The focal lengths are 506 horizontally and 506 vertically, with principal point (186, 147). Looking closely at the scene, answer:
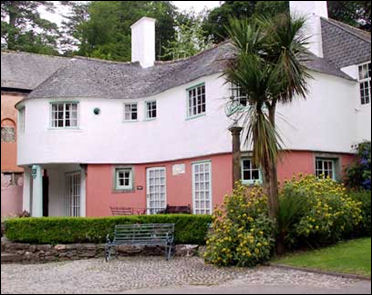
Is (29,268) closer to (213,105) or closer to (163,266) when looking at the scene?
(163,266)

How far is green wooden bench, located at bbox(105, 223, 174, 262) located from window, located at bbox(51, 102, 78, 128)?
7.59 m

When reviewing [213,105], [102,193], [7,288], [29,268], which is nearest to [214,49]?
[213,105]

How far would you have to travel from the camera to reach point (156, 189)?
68.9 ft

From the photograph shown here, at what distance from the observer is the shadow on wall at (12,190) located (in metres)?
26.0

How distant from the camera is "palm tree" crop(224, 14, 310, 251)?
40.1 ft

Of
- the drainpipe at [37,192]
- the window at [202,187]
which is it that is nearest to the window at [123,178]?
the drainpipe at [37,192]

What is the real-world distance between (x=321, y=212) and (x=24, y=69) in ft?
65.4

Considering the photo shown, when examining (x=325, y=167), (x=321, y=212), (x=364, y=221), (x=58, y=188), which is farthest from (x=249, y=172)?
(x=58, y=188)

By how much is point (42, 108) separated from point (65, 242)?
7.72m

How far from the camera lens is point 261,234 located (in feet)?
40.0

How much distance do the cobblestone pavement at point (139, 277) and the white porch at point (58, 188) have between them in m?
8.71

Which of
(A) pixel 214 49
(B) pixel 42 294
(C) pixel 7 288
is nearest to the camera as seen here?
(B) pixel 42 294

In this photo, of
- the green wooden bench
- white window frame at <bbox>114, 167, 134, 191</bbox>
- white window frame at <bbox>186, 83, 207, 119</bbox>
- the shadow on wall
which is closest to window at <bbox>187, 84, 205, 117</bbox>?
white window frame at <bbox>186, 83, 207, 119</bbox>

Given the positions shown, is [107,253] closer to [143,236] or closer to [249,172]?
[143,236]
